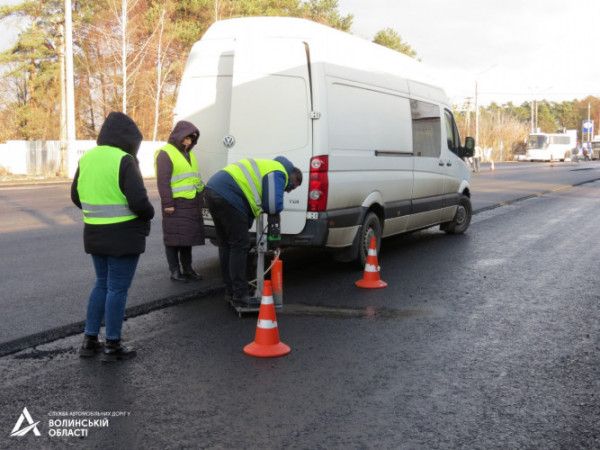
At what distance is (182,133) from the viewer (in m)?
7.37

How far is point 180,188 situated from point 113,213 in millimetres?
2738

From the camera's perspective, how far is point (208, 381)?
14.8ft

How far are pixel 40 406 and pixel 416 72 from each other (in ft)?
24.9

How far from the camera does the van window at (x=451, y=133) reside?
11102 millimetres

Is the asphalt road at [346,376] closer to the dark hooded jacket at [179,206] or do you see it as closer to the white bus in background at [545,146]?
the dark hooded jacket at [179,206]

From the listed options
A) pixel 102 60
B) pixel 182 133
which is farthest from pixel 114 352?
pixel 102 60

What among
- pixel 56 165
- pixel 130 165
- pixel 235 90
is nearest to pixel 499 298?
pixel 235 90

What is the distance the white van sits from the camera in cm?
743

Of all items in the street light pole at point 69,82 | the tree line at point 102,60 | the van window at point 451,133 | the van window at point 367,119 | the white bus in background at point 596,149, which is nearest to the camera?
the van window at point 367,119

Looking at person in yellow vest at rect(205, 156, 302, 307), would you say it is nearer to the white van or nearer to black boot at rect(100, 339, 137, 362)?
the white van

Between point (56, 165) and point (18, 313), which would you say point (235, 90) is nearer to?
point (18, 313)

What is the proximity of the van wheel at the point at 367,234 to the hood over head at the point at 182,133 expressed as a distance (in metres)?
2.30

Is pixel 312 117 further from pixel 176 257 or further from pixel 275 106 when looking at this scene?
pixel 176 257

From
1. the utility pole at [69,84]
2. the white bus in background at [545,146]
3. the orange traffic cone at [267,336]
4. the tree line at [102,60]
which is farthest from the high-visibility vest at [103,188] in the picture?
the white bus in background at [545,146]
